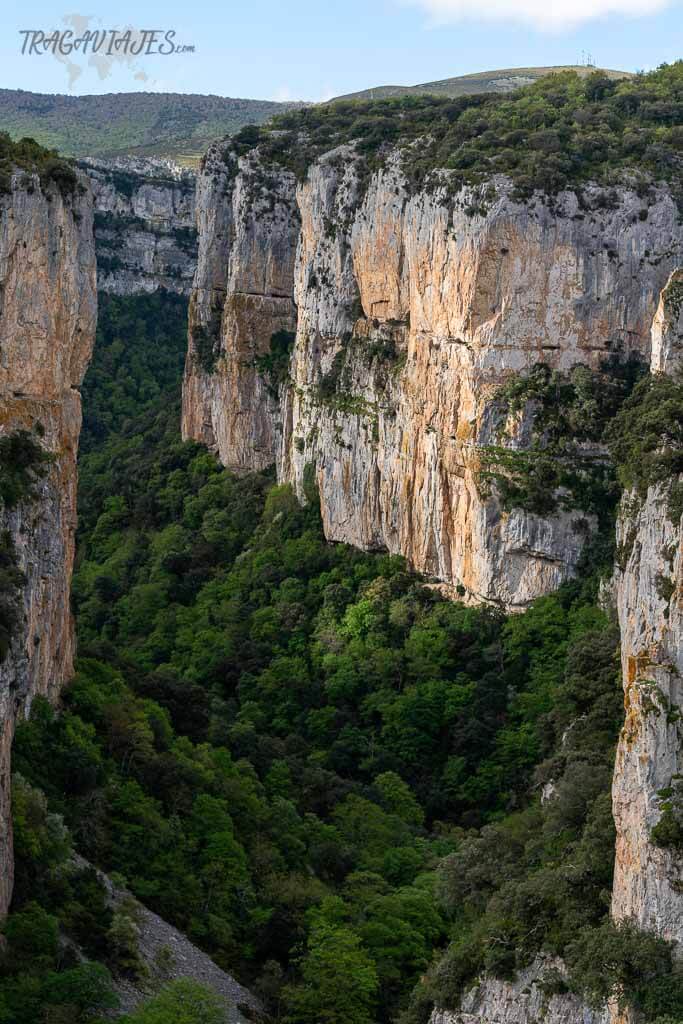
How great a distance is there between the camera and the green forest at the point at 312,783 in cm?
3344

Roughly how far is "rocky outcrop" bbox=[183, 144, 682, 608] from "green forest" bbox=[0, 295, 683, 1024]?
165 centimetres

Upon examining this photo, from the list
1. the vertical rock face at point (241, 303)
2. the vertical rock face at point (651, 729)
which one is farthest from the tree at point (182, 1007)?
the vertical rock face at point (241, 303)

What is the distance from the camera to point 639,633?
3139 cm

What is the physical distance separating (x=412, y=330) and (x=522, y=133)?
7.41 m

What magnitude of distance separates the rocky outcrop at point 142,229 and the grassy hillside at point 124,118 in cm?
2412

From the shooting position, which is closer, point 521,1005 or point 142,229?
point 521,1005

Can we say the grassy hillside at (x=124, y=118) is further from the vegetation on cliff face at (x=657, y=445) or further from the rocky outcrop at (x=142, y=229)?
the vegetation on cliff face at (x=657, y=445)

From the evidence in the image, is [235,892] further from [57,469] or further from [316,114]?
[316,114]

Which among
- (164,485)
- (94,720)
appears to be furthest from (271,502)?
(94,720)

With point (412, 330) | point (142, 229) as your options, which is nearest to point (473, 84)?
point (142, 229)

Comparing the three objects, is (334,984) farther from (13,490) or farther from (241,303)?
(241,303)

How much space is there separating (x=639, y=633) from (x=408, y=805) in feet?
65.6

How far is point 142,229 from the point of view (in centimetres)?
9950

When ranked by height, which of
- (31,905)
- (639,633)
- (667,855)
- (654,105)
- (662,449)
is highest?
(654,105)
